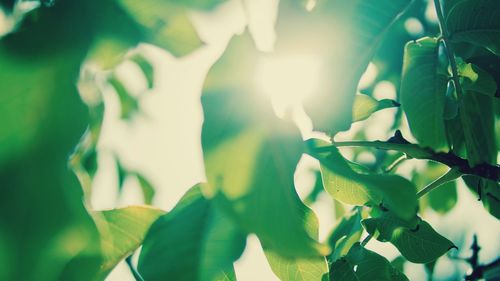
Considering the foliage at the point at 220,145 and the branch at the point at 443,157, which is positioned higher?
the foliage at the point at 220,145

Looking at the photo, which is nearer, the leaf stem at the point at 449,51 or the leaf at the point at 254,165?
the leaf at the point at 254,165

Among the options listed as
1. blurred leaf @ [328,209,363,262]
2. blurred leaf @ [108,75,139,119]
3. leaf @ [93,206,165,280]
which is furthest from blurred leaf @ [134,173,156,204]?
leaf @ [93,206,165,280]

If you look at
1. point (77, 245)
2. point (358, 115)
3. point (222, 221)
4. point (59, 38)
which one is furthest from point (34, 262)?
point (358, 115)

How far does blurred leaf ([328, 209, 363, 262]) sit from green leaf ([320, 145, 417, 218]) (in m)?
0.13

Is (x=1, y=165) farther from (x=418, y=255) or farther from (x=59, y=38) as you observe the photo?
(x=418, y=255)

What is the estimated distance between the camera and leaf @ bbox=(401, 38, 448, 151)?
0.78m

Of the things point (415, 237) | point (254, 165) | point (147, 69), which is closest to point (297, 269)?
point (415, 237)

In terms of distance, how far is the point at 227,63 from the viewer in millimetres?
470

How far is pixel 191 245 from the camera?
1.82 ft

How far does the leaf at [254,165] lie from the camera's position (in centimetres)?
38

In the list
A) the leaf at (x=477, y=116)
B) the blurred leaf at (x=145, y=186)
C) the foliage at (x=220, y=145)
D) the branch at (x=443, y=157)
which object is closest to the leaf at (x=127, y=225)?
the foliage at (x=220, y=145)

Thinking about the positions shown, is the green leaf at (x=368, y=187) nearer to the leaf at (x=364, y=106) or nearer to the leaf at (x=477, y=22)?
the leaf at (x=364, y=106)

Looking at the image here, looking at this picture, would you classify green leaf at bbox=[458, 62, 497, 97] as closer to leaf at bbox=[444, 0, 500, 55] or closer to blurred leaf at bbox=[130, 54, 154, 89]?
leaf at bbox=[444, 0, 500, 55]

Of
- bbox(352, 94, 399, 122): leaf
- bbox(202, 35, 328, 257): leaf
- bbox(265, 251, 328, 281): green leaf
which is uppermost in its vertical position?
bbox(202, 35, 328, 257): leaf
